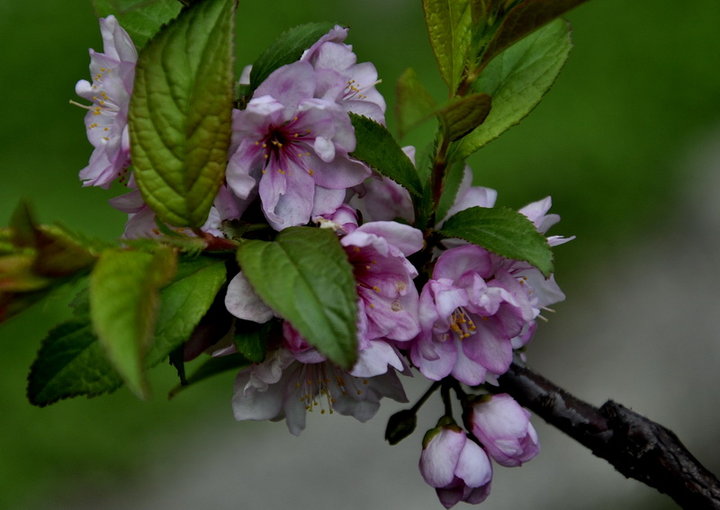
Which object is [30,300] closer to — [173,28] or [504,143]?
→ [173,28]

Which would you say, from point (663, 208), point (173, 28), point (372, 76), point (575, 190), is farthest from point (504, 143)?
point (173, 28)

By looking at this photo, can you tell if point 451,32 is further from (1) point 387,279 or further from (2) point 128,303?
(2) point 128,303

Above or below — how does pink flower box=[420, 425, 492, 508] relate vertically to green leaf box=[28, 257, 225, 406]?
below

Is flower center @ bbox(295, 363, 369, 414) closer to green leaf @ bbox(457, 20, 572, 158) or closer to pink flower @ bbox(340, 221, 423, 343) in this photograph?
pink flower @ bbox(340, 221, 423, 343)

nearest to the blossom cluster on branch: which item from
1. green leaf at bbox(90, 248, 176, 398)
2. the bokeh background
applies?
green leaf at bbox(90, 248, 176, 398)

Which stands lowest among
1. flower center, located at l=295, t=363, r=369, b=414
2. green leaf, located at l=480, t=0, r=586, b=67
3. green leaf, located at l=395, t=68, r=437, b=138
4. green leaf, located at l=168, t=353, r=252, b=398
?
green leaf, located at l=168, t=353, r=252, b=398

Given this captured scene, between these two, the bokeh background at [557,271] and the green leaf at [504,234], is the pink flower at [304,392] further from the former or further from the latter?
the bokeh background at [557,271]

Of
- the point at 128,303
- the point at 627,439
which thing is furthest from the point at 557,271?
the point at 128,303
